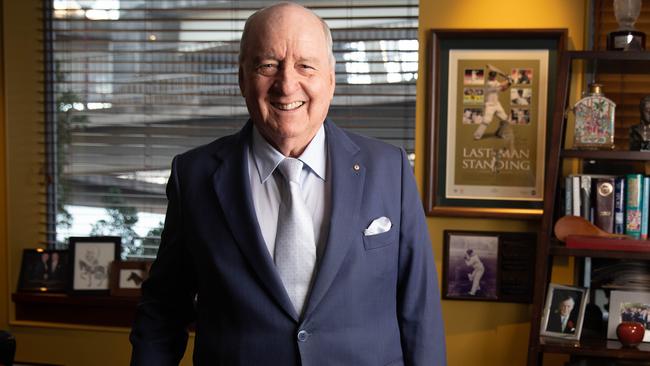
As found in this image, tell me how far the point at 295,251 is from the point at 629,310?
2104mm

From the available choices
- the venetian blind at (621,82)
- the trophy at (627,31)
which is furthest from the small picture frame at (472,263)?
the trophy at (627,31)

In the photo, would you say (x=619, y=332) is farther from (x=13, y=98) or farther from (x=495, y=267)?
(x=13, y=98)

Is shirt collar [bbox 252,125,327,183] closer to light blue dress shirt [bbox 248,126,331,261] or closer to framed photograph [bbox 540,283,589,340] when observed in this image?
light blue dress shirt [bbox 248,126,331,261]

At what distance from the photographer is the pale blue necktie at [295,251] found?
5.43ft

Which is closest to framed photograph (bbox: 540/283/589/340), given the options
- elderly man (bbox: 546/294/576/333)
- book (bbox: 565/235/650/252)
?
elderly man (bbox: 546/294/576/333)

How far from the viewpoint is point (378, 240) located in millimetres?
1695

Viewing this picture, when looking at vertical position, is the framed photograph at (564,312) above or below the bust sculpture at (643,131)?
below

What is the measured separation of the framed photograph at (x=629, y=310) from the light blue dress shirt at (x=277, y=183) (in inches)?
78.5

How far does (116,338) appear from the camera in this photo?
405cm

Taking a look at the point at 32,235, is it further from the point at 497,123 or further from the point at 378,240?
the point at 378,240

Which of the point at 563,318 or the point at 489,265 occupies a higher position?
the point at 489,265

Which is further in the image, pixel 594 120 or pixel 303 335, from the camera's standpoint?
pixel 594 120

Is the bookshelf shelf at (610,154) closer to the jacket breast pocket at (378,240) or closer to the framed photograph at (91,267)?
the jacket breast pocket at (378,240)

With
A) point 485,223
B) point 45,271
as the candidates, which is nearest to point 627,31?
point 485,223
